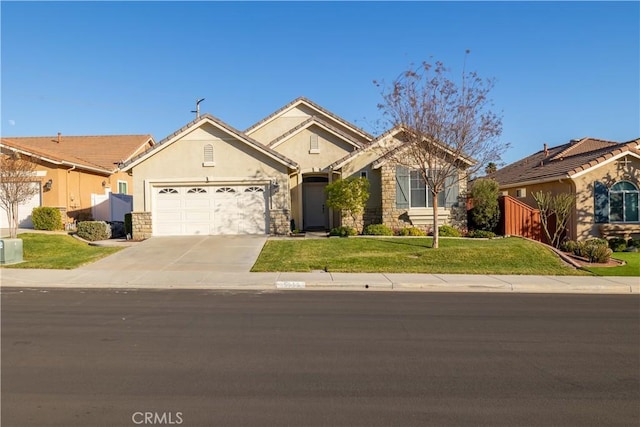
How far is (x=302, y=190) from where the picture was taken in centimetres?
2548

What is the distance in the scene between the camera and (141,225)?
21.2 meters

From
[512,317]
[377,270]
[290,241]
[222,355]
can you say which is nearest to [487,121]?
[377,270]

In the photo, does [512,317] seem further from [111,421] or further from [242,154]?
[242,154]

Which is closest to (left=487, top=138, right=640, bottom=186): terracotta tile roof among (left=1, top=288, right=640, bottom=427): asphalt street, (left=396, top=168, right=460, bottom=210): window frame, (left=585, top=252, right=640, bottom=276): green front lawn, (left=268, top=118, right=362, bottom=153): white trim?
(left=396, top=168, right=460, bottom=210): window frame

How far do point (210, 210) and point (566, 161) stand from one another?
1772cm

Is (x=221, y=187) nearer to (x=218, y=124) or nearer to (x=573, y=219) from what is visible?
(x=218, y=124)

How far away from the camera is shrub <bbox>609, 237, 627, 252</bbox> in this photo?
19.5 m

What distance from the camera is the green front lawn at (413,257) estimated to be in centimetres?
1467

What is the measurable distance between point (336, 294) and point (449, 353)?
5049 millimetres

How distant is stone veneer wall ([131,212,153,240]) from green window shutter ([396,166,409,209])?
11.2 meters

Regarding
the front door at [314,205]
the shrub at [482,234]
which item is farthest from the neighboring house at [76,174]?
the shrub at [482,234]

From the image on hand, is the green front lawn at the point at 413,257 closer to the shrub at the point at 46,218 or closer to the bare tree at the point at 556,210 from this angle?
the bare tree at the point at 556,210

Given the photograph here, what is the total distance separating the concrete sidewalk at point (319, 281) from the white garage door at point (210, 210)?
24.8 feet

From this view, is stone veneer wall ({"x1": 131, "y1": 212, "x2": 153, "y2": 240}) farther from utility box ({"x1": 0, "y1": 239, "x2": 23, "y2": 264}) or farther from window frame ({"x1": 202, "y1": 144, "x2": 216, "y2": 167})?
utility box ({"x1": 0, "y1": 239, "x2": 23, "y2": 264})
